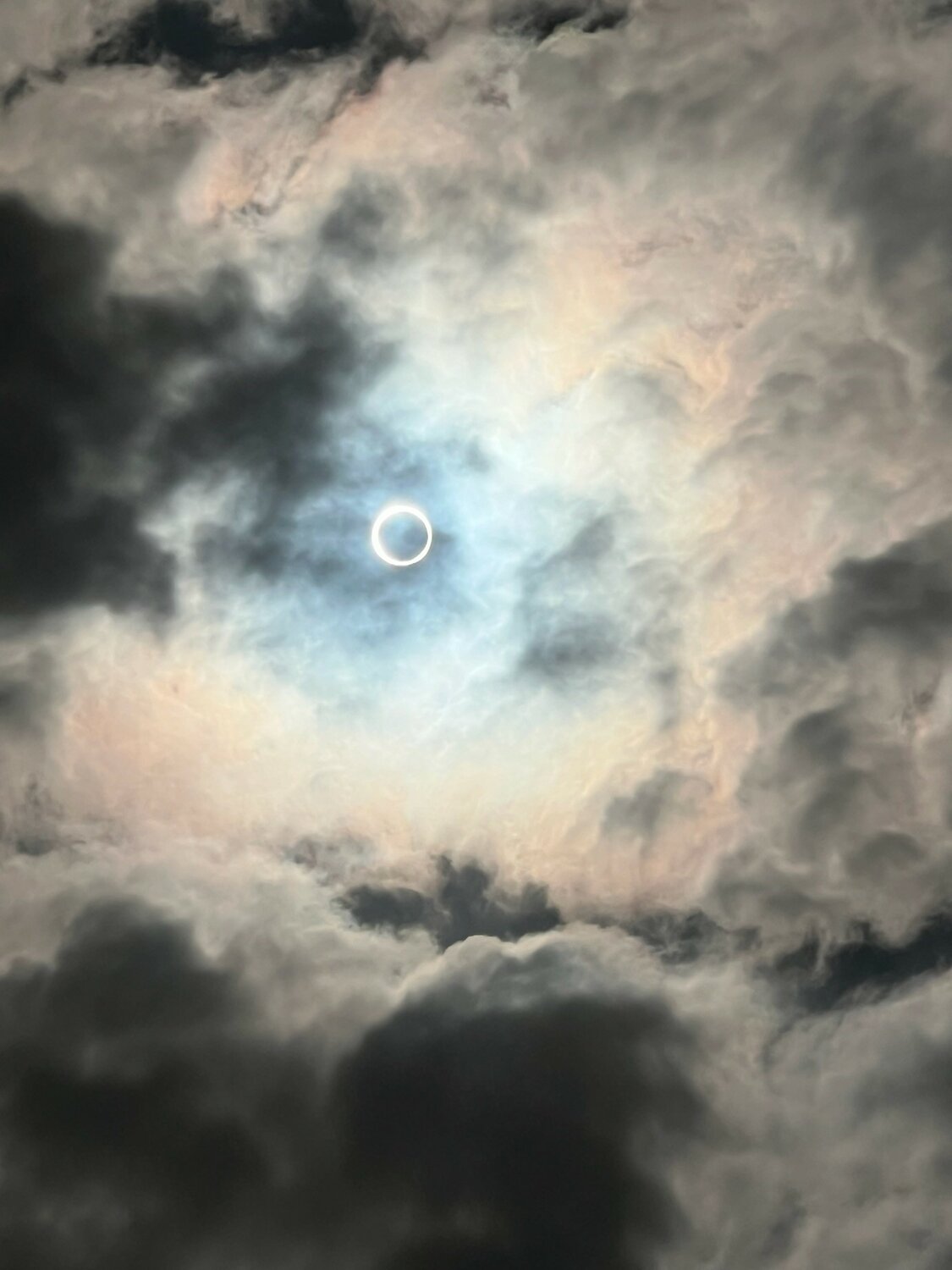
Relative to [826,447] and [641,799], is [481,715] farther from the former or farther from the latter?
[826,447]

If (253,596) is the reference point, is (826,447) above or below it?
above

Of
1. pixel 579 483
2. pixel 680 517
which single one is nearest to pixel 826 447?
pixel 680 517

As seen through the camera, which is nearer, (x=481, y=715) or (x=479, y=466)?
A: (x=479, y=466)

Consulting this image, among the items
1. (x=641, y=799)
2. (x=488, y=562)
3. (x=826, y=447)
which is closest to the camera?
(x=826, y=447)

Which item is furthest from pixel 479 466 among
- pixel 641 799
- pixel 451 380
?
pixel 641 799

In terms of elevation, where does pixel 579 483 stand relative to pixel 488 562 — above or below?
above

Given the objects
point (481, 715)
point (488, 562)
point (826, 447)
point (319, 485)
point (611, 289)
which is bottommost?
point (481, 715)

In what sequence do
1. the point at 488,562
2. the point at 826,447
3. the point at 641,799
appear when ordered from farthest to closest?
the point at 641,799 → the point at 488,562 → the point at 826,447

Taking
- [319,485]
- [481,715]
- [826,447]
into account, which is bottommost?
[481,715]

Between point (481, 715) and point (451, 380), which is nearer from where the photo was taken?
point (451, 380)

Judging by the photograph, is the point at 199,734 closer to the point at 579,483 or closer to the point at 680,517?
the point at 579,483
